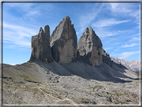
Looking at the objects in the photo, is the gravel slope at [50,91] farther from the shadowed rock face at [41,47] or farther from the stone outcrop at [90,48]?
the stone outcrop at [90,48]

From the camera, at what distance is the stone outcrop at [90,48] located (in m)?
119

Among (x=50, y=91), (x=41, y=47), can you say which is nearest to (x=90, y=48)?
(x=41, y=47)

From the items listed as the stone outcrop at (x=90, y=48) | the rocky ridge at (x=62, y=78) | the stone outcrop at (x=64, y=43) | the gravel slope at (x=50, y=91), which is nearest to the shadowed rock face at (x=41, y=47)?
the rocky ridge at (x=62, y=78)

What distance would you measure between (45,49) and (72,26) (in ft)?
113

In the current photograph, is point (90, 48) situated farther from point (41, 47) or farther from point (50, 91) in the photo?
point (50, 91)

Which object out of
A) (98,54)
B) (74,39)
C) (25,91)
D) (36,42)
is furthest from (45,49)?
(98,54)

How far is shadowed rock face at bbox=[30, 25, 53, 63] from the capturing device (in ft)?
241

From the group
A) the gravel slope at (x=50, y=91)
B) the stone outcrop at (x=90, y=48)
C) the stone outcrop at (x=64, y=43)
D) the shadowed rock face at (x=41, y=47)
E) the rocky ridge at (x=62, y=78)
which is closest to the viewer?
the gravel slope at (x=50, y=91)

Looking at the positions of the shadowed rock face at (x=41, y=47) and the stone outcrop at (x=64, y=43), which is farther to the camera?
the stone outcrop at (x=64, y=43)

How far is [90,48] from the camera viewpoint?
12212 centimetres

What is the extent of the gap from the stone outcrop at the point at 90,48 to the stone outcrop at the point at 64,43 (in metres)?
20.9

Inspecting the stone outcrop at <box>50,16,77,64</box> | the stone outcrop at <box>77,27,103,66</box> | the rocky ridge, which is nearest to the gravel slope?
the rocky ridge

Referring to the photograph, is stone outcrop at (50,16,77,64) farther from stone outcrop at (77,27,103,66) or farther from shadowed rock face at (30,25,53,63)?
stone outcrop at (77,27,103,66)

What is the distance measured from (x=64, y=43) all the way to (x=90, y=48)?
127 ft
